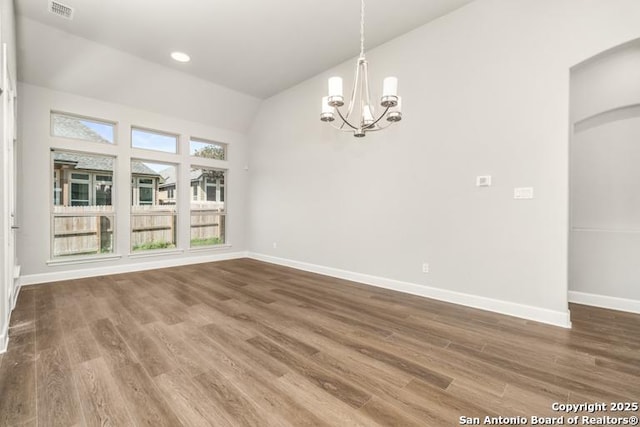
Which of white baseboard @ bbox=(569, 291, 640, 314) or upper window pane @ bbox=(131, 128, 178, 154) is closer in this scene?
white baseboard @ bbox=(569, 291, 640, 314)

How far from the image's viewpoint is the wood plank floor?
1572mm

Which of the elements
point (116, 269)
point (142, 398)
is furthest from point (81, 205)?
point (142, 398)

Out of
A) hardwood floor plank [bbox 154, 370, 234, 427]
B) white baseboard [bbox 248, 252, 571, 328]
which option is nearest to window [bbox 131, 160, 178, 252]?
white baseboard [bbox 248, 252, 571, 328]

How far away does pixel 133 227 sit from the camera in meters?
5.21

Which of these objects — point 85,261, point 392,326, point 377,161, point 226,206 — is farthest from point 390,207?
point 85,261

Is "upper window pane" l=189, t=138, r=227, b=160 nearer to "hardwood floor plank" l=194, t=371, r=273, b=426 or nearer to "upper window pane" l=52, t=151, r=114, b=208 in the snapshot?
"upper window pane" l=52, t=151, r=114, b=208

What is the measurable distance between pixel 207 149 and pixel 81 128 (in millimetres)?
2166

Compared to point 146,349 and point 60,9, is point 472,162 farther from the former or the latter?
point 60,9

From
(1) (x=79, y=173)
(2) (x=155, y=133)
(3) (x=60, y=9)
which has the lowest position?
(1) (x=79, y=173)

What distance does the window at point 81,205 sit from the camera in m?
4.46

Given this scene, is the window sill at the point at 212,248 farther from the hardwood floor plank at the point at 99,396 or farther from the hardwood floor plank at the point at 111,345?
the hardwood floor plank at the point at 99,396

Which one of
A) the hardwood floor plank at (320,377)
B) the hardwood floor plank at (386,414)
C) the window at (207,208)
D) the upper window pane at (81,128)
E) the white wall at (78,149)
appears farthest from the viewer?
the window at (207,208)

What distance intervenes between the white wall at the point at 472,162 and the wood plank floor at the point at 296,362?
0.49 m

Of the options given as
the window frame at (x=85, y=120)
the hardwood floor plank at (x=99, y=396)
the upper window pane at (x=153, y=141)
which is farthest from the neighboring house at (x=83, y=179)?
the hardwood floor plank at (x=99, y=396)
